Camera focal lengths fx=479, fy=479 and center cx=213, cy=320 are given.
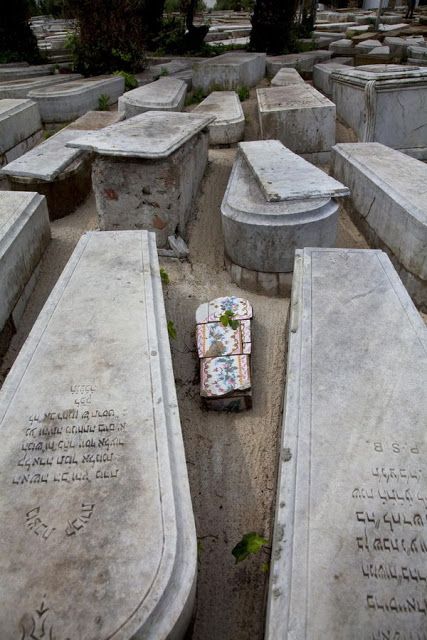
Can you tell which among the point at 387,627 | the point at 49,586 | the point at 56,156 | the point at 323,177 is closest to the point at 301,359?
the point at 387,627

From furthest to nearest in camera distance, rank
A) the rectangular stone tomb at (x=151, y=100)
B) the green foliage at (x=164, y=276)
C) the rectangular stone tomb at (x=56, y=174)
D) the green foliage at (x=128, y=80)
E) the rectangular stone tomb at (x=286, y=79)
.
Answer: the green foliage at (x=128, y=80)
the rectangular stone tomb at (x=286, y=79)
the rectangular stone tomb at (x=151, y=100)
the rectangular stone tomb at (x=56, y=174)
the green foliage at (x=164, y=276)

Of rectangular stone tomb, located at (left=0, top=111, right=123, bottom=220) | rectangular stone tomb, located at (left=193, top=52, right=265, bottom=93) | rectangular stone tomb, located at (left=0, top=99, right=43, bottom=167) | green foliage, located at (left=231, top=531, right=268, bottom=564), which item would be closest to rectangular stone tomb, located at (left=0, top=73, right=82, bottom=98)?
rectangular stone tomb, located at (left=0, top=99, right=43, bottom=167)

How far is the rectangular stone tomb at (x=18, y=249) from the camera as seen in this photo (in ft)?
11.0

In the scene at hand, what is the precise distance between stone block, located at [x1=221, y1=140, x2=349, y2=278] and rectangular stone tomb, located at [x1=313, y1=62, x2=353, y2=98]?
15.6 ft

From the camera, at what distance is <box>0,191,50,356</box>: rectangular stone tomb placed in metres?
3.34

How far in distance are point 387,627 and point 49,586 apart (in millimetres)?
1018

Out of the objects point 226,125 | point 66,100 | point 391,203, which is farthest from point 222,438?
point 66,100

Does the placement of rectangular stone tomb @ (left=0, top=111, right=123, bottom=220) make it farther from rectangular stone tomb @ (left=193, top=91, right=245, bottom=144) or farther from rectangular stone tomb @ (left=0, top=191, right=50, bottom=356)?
rectangular stone tomb @ (left=193, top=91, right=245, bottom=144)

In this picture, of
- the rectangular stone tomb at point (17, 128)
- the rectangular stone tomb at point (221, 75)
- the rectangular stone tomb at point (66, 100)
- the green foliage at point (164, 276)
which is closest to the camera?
the green foliage at point (164, 276)

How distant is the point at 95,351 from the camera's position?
240 cm

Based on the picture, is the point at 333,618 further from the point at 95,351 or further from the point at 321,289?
the point at 321,289

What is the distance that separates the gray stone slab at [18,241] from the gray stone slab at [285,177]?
1.91m

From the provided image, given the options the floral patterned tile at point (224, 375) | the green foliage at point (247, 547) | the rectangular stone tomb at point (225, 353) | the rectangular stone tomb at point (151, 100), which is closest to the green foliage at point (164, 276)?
the rectangular stone tomb at point (225, 353)

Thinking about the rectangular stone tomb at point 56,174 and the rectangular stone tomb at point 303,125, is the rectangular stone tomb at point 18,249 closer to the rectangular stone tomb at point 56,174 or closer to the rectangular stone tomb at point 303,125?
the rectangular stone tomb at point 56,174
